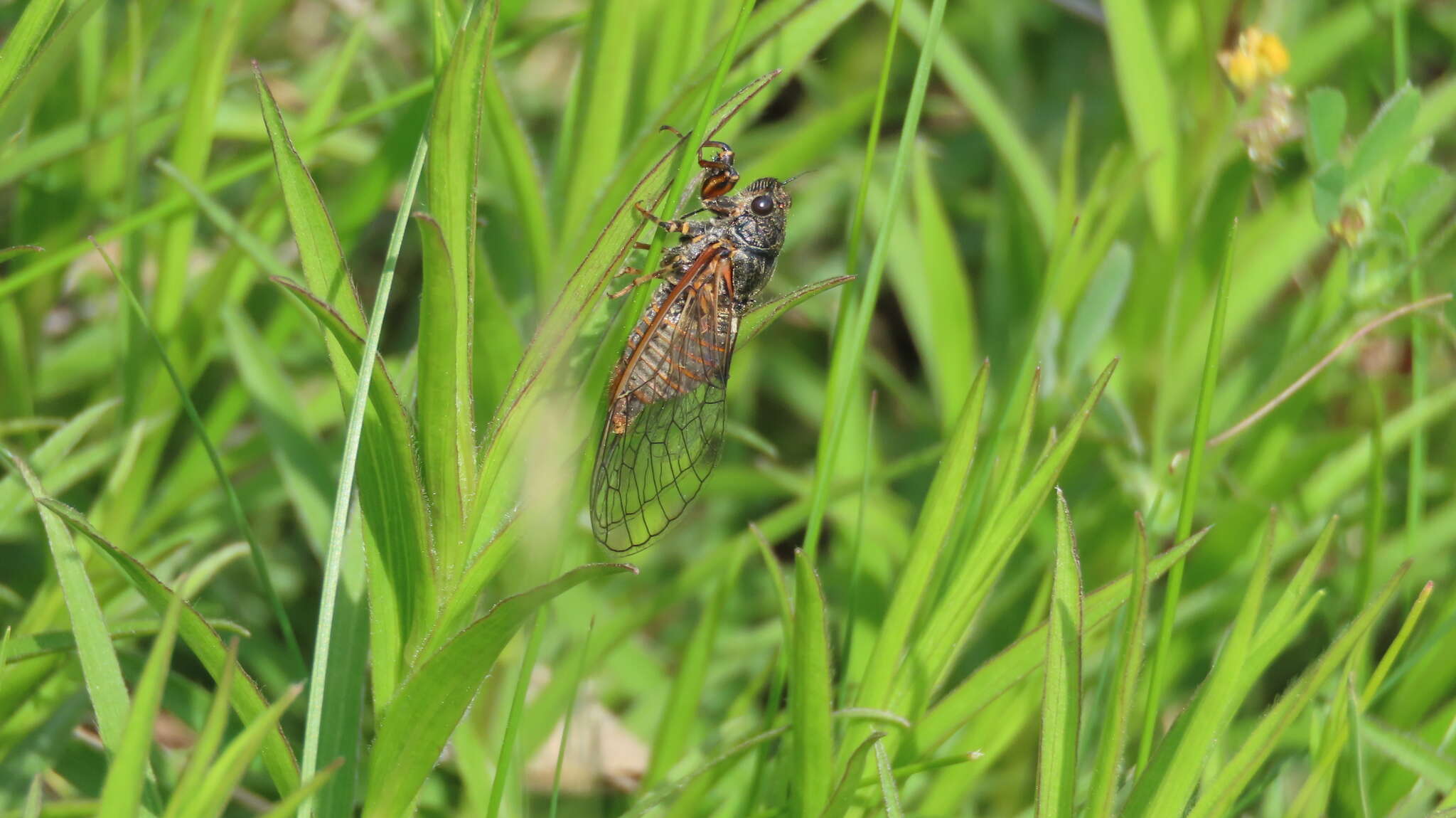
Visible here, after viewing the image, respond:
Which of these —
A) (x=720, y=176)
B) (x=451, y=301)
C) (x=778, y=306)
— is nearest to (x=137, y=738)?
(x=451, y=301)

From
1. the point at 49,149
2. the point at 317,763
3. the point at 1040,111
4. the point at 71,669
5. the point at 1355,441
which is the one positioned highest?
the point at 1040,111

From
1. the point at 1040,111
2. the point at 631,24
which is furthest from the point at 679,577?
the point at 1040,111

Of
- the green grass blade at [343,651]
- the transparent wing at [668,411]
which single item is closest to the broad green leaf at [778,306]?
the transparent wing at [668,411]

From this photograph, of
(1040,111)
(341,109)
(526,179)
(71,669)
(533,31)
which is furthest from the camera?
(1040,111)

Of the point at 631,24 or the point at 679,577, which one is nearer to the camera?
the point at 631,24

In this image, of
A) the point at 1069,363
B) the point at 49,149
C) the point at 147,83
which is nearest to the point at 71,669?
the point at 49,149

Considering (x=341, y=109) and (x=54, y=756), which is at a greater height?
(x=341, y=109)

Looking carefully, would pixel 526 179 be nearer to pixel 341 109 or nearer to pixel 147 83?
pixel 147 83

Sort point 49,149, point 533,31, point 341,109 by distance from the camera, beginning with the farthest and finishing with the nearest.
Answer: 1. point 341,109
2. point 533,31
3. point 49,149
